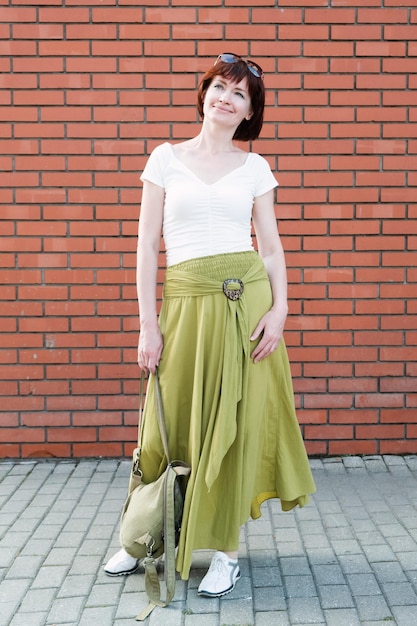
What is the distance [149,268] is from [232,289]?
341 millimetres

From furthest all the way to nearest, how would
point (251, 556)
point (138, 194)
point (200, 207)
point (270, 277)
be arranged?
1. point (138, 194)
2. point (251, 556)
3. point (270, 277)
4. point (200, 207)

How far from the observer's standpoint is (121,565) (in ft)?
9.73

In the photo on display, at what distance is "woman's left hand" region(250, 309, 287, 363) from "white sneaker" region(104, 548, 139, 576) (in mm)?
1021

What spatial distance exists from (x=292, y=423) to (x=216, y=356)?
495mm

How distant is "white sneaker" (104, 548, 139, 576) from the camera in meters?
2.96

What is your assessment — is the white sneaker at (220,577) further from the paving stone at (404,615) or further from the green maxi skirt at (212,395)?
the paving stone at (404,615)

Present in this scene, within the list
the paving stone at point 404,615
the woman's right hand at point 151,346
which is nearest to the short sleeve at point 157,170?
the woman's right hand at point 151,346

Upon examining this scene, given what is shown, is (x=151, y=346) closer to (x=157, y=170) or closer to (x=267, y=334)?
(x=267, y=334)

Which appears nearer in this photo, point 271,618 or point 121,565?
point 271,618

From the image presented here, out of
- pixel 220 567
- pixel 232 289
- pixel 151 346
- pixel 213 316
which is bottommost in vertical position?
pixel 220 567

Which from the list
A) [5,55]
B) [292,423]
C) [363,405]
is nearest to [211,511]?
[292,423]

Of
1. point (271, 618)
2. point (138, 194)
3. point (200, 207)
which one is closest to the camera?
point (271, 618)

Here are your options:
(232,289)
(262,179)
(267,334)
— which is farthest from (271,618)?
(262,179)

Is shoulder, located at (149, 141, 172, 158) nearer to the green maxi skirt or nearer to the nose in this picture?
the nose
